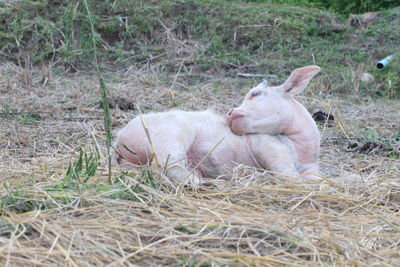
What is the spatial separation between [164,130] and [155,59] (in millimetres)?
6255

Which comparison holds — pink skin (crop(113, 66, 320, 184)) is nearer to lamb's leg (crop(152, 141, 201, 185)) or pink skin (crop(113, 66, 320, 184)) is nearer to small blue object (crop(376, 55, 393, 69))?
lamb's leg (crop(152, 141, 201, 185))

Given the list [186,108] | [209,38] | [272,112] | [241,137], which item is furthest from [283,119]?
[209,38]

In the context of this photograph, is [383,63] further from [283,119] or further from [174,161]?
[174,161]

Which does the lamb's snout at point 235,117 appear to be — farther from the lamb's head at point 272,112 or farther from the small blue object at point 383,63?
the small blue object at point 383,63

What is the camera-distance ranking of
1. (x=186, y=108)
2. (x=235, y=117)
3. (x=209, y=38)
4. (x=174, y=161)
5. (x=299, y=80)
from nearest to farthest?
1. (x=174, y=161)
2. (x=235, y=117)
3. (x=299, y=80)
4. (x=186, y=108)
5. (x=209, y=38)

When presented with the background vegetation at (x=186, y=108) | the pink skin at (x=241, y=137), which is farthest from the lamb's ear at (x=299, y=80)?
the background vegetation at (x=186, y=108)

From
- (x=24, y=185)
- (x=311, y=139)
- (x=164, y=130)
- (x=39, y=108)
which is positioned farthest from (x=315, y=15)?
(x=24, y=185)

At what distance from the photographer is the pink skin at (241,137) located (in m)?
4.42

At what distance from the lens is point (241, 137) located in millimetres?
4805

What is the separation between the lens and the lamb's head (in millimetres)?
4789

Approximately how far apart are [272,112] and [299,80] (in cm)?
40

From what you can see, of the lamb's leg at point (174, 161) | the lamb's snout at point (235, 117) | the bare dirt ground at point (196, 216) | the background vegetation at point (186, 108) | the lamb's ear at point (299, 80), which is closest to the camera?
the bare dirt ground at point (196, 216)

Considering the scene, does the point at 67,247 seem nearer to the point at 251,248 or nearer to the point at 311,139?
the point at 251,248

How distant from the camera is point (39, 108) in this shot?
23.9 feet
